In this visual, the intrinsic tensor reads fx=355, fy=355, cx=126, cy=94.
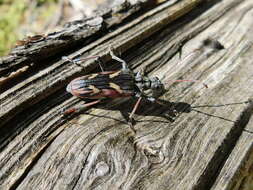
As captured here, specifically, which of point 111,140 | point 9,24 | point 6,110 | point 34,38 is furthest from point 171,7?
point 9,24

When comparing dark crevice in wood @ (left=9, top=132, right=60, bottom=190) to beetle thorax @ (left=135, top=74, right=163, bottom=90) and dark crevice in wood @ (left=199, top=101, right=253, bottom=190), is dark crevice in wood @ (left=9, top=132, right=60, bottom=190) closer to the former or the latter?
beetle thorax @ (left=135, top=74, right=163, bottom=90)

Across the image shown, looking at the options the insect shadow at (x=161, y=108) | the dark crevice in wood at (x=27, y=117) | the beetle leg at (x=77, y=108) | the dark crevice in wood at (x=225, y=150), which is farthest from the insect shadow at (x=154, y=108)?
the dark crevice in wood at (x=225, y=150)

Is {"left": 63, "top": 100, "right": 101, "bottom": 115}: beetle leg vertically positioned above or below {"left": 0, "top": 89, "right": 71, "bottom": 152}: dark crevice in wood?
below

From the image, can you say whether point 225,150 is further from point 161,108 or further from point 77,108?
point 77,108

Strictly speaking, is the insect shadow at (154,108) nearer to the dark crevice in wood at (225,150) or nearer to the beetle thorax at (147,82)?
the beetle thorax at (147,82)

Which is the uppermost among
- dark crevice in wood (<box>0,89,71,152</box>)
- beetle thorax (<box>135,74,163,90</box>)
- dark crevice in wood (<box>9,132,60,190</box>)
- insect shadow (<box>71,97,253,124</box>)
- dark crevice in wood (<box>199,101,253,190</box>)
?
dark crevice in wood (<box>0,89,71,152</box>)

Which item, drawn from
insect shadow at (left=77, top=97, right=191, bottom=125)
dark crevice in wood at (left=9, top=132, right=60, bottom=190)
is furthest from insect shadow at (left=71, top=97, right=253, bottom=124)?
dark crevice in wood at (left=9, top=132, right=60, bottom=190)
